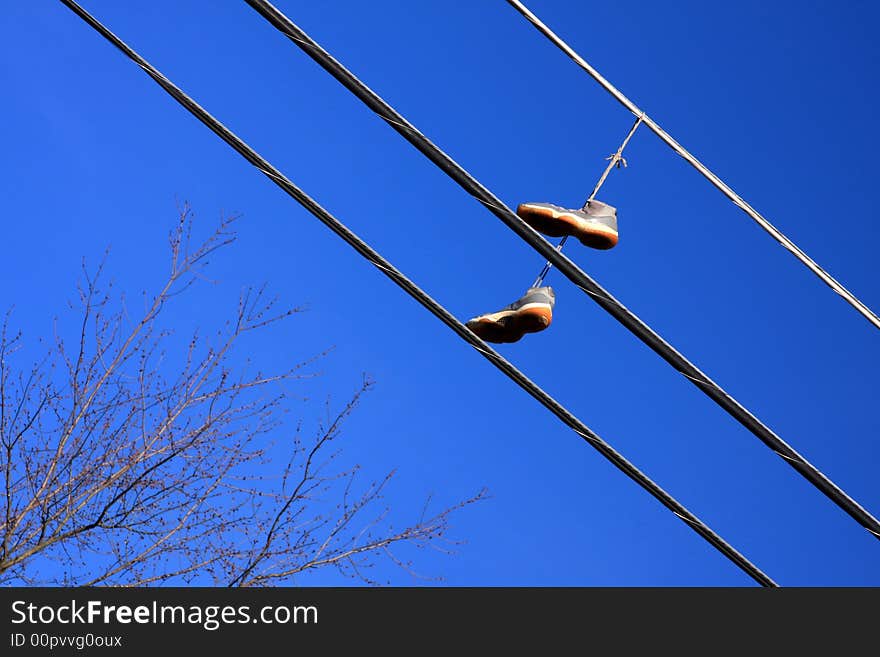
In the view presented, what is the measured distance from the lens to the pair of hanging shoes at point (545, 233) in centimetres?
448

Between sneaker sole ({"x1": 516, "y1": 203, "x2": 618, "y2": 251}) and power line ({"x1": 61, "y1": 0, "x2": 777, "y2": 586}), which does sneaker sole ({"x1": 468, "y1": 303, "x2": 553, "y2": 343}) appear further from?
power line ({"x1": 61, "y1": 0, "x2": 777, "y2": 586})

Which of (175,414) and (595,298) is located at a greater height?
(175,414)

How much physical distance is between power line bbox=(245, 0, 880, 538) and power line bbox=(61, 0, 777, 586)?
1.14 ft

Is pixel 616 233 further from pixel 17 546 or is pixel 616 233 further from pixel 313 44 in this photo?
pixel 17 546

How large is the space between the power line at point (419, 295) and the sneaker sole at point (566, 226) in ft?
5.44

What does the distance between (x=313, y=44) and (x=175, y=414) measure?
2.86 m

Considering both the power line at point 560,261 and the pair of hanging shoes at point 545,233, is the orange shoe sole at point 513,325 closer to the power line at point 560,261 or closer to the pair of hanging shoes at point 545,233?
the pair of hanging shoes at point 545,233

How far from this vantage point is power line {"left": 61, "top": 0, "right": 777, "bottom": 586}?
293cm

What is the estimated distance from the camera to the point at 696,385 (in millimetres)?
3139

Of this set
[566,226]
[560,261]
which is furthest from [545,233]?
[560,261]

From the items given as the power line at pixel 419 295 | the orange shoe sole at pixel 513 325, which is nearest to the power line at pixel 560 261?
the power line at pixel 419 295

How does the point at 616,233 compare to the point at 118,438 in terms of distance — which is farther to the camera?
the point at 118,438
